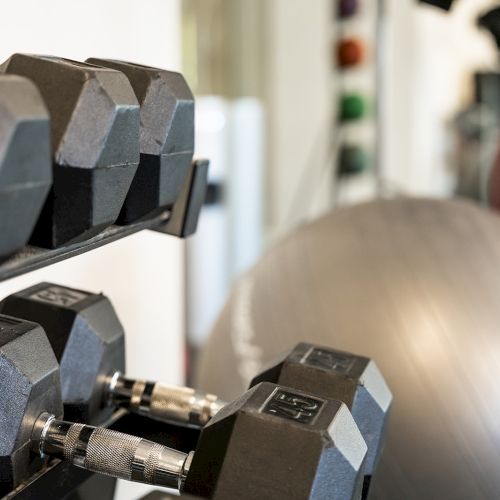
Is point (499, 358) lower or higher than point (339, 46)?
lower

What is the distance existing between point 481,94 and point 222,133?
167 centimetres

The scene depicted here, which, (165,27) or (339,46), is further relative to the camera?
(339,46)

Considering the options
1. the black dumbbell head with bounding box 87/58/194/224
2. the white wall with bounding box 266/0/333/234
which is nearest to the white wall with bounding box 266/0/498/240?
the white wall with bounding box 266/0/333/234

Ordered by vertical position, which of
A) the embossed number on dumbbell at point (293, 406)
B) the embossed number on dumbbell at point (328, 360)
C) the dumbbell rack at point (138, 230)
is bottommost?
the embossed number on dumbbell at point (328, 360)

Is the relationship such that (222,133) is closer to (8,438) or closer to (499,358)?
(499,358)

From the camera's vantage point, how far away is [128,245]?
1.08 metres

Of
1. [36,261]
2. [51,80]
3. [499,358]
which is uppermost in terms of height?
[51,80]

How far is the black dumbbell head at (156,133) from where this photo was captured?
0.51 meters

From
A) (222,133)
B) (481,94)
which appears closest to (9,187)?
(222,133)

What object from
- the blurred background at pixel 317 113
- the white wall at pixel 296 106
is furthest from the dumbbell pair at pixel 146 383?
the white wall at pixel 296 106

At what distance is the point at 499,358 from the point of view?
86cm

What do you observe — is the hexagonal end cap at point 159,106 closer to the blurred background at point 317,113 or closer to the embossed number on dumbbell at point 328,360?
the embossed number on dumbbell at point 328,360

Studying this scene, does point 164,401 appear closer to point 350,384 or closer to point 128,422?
point 128,422

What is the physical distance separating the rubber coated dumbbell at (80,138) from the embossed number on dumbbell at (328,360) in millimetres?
245
